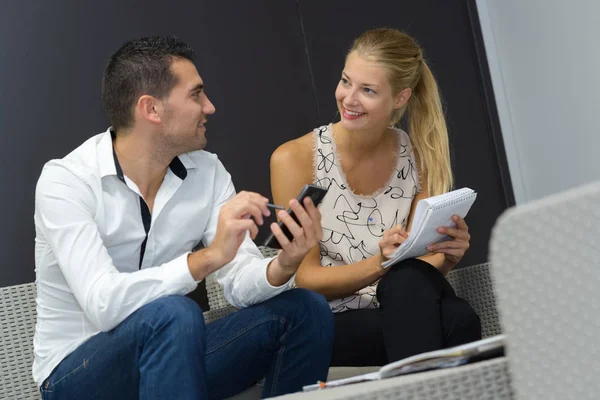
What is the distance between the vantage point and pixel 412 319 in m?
2.04

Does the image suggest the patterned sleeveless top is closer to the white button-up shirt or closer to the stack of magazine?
the white button-up shirt

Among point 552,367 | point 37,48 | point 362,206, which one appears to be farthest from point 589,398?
point 37,48

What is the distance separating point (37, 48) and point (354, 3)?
1263 millimetres

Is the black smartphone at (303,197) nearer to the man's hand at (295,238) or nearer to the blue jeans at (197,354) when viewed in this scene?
the man's hand at (295,238)

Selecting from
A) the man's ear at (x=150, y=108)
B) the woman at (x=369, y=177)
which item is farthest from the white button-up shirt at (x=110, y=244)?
the woman at (x=369, y=177)

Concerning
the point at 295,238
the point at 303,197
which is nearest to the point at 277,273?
the point at 295,238

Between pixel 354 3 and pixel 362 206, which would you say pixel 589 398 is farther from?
pixel 354 3

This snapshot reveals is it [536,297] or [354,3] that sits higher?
[354,3]

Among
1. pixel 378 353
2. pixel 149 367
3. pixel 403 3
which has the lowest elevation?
pixel 378 353

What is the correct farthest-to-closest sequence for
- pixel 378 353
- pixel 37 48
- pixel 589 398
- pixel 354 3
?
pixel 354 3, pixel 37 48, pixel 378 353, pixel 589 398

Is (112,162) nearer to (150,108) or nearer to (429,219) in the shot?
(150,108)

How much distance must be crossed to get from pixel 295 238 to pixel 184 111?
0.57 metres

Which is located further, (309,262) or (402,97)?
(402,97)

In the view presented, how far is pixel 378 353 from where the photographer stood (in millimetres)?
2287
